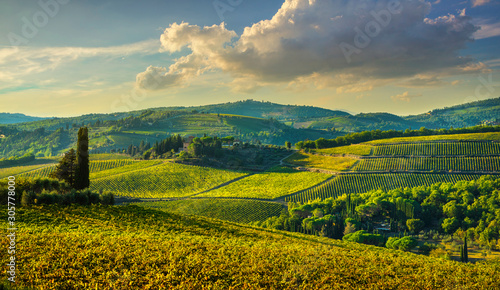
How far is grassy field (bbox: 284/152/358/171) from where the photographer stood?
10994 cm

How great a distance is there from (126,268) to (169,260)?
2.07 metres

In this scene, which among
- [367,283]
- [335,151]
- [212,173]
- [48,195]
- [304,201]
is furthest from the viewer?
[335,151]

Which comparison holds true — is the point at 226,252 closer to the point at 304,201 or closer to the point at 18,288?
the point at 18,288

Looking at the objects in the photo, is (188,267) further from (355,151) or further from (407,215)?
(355,151)

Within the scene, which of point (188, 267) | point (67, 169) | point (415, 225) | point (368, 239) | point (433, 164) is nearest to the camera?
point (188, 267)

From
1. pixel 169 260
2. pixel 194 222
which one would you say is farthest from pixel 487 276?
pixel 194 222

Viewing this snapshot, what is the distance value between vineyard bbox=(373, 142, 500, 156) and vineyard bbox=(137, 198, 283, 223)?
6322cm

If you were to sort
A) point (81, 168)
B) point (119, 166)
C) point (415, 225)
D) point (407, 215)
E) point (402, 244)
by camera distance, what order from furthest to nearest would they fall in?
1. point (119, 166)
2. point (407, 215)
3. point (415, 225)
4. point (402, 244)
5. point (81, 168)

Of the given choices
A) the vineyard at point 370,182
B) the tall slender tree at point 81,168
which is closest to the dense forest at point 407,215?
the vineyard at point 370,182

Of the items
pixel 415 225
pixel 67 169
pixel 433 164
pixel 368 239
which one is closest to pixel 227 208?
pixel 368 239

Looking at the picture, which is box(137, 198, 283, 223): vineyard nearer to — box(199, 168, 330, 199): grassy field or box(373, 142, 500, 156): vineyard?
box(199, 168, 330, 199): grassy field

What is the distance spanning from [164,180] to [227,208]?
3462 centimetres

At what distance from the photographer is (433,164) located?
100000 millimetres

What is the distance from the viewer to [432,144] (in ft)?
382
